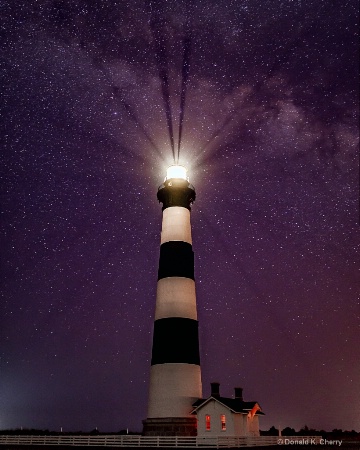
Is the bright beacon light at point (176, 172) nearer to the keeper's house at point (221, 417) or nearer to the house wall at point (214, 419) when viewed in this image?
the keeper's house at point (221, 417)

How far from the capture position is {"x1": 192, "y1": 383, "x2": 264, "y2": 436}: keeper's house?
28.2 metres

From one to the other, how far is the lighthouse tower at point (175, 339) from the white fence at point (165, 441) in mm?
1366

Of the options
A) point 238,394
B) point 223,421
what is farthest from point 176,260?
point 223,421

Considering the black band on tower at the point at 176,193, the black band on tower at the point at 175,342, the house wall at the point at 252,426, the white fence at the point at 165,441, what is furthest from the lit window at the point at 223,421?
the black band on tower at the point at 176,193

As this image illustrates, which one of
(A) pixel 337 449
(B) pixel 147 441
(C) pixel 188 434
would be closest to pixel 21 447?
(B) pixel 147 441

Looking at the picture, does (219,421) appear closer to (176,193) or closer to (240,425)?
(240,425)

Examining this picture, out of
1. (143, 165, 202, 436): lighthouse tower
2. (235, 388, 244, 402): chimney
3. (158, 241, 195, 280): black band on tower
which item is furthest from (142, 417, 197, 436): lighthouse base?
(158, 241, 195, 280): black band on tower

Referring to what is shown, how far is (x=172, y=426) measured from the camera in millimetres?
28750

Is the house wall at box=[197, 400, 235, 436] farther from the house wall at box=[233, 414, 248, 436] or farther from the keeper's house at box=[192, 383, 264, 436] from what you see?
the house wall at box=[233, 414, 248, 436]

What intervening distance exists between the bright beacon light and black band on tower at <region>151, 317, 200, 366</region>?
1162 cm

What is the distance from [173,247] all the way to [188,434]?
12108 mm

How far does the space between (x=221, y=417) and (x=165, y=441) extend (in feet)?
12.0

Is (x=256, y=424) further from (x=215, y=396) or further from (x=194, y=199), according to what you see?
(x=194, y=199)

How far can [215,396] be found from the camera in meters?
29.0
